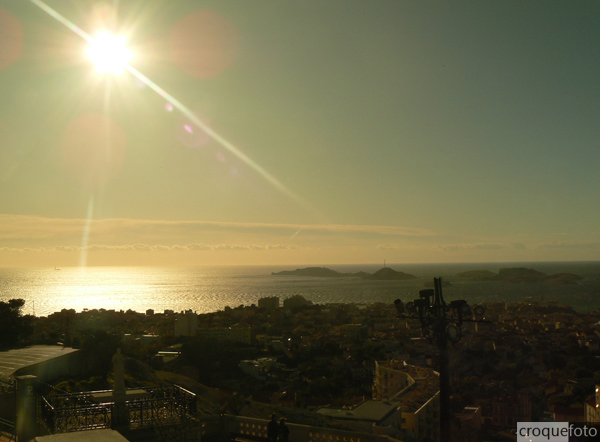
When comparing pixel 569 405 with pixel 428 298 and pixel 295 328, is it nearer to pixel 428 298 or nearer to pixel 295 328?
pixel 428 298

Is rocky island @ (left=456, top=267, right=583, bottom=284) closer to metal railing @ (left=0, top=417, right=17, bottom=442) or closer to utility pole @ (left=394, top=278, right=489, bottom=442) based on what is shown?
utility pole @ (left=394, top=278, right=489, bottom=442)

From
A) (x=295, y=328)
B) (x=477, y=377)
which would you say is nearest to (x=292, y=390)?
(x=477, y=377)

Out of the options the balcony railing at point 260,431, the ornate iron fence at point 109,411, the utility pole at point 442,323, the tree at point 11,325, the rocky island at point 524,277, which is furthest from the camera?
the rocky island at point 524,277

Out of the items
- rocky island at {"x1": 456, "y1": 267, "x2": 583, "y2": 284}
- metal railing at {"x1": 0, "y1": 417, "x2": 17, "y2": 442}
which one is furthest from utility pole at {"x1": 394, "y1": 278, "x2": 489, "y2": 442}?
rocky island at {"x1": 456, "y1": 267, "x2": 583, "y2": 284}

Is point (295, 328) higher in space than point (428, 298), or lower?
lower

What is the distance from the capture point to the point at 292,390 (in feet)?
72.0

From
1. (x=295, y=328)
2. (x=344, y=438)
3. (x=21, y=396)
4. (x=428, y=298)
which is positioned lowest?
(x=295, y=328)

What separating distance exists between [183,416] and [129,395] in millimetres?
1151

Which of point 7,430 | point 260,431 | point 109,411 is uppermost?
point 109,411

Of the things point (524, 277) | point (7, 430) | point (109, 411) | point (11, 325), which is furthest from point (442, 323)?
point (524, 277)

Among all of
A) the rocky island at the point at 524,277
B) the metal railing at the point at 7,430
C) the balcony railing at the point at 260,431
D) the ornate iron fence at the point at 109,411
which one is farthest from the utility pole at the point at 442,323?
the rocky island at the point at 524,277

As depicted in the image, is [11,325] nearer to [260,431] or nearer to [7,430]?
[7,430]

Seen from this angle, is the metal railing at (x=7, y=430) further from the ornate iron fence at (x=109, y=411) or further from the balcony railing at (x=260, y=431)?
the balcony railing at (x=260, y=431)

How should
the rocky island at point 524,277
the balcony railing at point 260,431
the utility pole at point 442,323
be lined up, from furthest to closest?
the rocky island at point 524,277, the balcony railing at point 260,431, the utility pole at point 442,323
